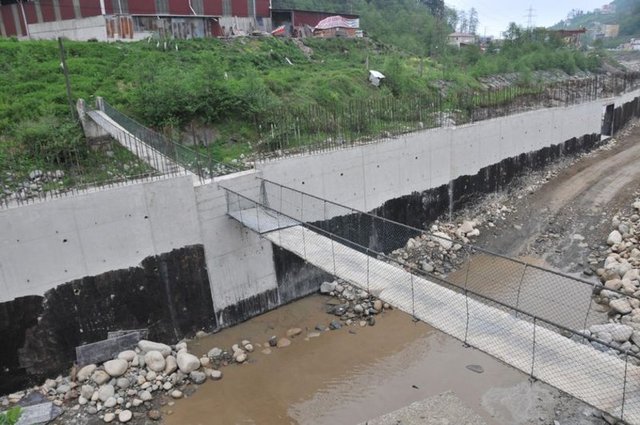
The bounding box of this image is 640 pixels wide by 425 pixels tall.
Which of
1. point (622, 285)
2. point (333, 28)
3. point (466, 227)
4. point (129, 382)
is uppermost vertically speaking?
point (333, 28)

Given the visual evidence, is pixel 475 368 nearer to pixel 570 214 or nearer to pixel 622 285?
pixel 622 285

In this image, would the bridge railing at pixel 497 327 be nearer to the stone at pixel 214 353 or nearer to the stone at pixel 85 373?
the stone at pixel 214 353

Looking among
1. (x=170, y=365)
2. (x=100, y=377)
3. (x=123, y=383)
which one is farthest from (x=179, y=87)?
(x=123, y=383)

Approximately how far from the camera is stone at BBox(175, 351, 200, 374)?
968 centimetres

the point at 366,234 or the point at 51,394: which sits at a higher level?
the point at 366,234

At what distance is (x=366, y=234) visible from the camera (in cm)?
1405

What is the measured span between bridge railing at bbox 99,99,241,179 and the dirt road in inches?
338

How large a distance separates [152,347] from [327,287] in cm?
469

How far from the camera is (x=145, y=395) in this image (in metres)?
9.10

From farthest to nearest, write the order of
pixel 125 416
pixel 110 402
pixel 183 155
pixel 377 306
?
pixel 377 306
pixel 183 155
pixel 110 402
pixel 125 416

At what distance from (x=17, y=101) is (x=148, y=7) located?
42.6 ft

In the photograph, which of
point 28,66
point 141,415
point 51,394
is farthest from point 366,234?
point 28,66

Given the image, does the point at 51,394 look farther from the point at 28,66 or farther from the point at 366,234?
the point at 28,66

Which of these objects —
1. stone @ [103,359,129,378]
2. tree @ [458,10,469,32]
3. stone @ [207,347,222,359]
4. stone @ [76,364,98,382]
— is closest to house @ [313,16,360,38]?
stone @ [207,347,222,359]
